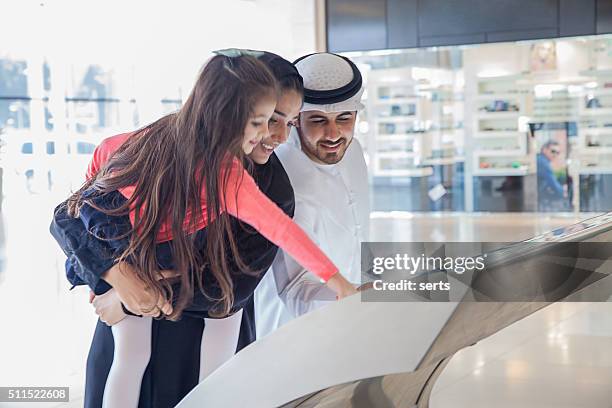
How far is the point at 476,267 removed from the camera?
0.56m

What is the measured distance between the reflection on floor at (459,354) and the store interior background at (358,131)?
0.02 metres

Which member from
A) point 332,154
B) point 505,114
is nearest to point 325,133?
point 332,154

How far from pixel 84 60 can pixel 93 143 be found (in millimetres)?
612

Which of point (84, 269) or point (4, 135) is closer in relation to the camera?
point (84, 269)

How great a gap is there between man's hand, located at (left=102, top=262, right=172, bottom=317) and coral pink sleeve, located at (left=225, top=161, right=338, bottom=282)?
0.50ft

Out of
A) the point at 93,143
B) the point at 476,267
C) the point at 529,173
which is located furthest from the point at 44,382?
the point at 529,173

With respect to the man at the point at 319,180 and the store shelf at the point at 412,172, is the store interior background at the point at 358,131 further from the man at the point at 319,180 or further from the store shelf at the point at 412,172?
the man at the point at 319,180

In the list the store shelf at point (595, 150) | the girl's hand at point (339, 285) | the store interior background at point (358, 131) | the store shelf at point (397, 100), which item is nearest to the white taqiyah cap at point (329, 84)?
the girl's hand at point (339, 285)

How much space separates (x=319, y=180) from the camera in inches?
56.1

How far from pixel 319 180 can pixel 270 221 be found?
1.04ft

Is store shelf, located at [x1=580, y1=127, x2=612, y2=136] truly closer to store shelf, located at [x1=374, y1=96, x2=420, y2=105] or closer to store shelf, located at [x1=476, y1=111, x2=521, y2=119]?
store shelf, located at [x1=476, y1=111, x2=521, y2=119]

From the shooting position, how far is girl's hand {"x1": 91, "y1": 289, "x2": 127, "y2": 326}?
1179mm

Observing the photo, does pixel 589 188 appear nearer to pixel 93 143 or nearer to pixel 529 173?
pixel 529 173

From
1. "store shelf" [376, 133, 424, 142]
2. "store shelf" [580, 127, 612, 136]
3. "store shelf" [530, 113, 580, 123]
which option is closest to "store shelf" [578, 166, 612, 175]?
"store shelf" [580, 127, 612, 136]
